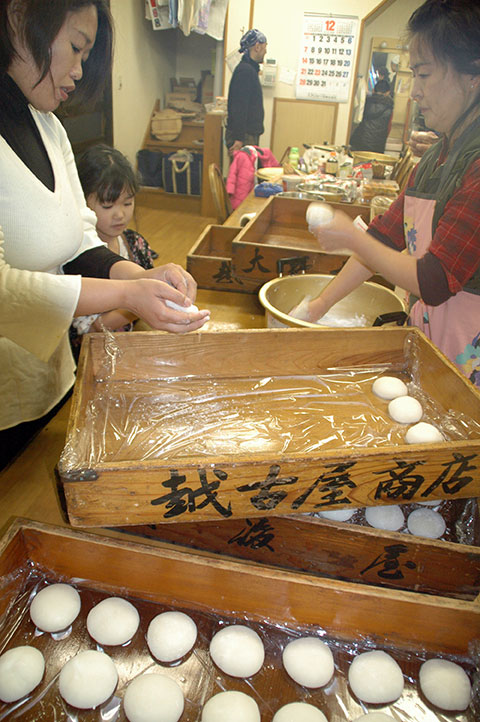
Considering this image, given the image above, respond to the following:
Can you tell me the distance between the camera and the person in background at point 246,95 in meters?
4.96

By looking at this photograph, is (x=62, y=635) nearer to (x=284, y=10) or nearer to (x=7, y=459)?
(x=7, y=459)

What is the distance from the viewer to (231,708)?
0.72 meters

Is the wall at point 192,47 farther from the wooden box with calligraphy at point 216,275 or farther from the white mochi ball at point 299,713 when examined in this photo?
the white mochi ball at point 299,713

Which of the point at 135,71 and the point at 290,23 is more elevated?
the point at 290,23

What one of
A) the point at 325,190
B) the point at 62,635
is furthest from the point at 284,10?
the point at 62,635

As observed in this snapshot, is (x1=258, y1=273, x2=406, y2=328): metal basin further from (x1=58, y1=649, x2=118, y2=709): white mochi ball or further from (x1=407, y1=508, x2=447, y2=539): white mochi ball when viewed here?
(x1=58, y1=649, x2=118, y2=709): white mochi ball

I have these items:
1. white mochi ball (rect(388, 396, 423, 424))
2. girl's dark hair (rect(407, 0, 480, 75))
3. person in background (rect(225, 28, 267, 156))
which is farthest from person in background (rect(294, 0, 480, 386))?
person in background (rect(225, 28, 267, 156))

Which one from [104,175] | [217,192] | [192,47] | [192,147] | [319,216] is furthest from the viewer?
[192,47]

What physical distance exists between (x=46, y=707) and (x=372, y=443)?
74cm

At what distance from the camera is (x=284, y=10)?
20.9ft

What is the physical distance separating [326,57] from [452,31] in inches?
263

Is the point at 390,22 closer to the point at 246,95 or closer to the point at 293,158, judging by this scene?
the point at 246,95

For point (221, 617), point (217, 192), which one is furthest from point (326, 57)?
point (221, 617)

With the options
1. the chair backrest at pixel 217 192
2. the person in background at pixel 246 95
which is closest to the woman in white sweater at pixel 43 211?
the chair backrest at pixel 217 192
